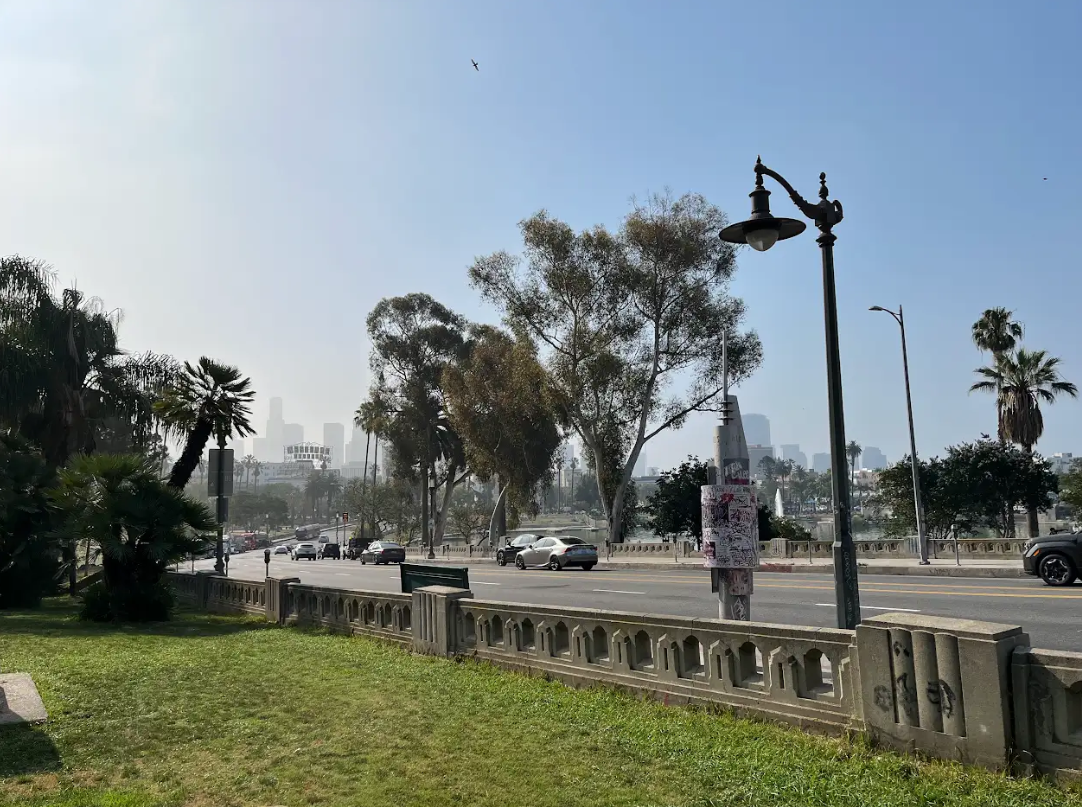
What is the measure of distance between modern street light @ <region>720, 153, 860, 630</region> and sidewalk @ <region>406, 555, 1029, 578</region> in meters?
16.8

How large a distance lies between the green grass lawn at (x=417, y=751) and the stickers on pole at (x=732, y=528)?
2.92 m

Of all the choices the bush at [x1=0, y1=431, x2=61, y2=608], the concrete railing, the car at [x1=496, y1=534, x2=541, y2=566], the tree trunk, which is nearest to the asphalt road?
the concrete railing

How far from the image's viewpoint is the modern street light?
312 inches

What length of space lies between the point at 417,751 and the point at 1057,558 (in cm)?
1596

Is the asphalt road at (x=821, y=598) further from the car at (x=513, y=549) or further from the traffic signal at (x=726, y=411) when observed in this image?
the car at (x=513, y=549)

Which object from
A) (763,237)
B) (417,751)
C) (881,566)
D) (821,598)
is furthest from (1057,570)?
(417,751)

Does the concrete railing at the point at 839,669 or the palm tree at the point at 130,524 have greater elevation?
the palm tree at the point at 130,524

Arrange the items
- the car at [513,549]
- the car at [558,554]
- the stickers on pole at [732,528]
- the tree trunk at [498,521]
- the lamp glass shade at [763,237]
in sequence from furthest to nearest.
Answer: the tree trunk at [498,521] → the car at [513,549] → the car at [558,554] → the stickers on pole at [732,528] → the lamp glass shade at [763,237]

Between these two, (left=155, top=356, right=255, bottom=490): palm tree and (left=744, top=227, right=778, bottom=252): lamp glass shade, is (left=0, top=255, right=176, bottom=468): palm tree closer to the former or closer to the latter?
(left=155, top=356, right=255, bottom=490): palm tree

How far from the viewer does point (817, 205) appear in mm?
8961

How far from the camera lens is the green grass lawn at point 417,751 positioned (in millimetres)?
5043

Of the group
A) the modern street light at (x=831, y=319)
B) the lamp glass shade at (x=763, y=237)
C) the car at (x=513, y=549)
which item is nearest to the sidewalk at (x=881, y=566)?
the car at (x=513, y=549)

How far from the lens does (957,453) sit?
123ft

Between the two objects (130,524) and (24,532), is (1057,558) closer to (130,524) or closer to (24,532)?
(130,524)
